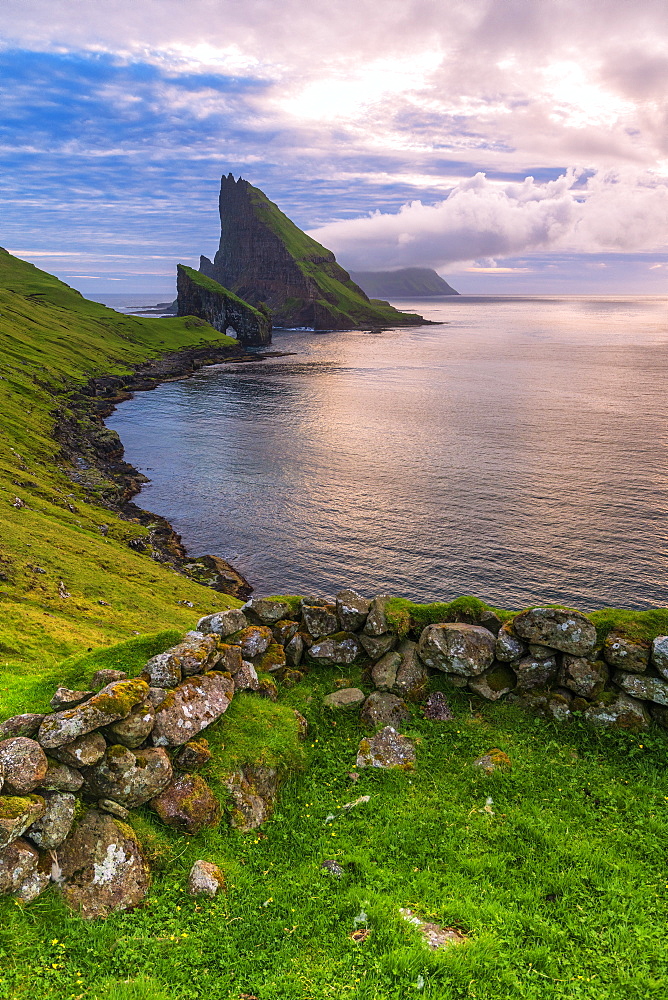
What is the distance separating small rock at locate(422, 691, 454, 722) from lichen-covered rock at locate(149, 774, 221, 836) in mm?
7594

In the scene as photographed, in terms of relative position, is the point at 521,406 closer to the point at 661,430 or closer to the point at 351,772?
the point at 661,430

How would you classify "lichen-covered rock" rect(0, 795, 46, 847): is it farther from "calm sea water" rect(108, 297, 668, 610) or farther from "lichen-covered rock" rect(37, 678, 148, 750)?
"calm sea water" rect(108, 297, 668, 610)

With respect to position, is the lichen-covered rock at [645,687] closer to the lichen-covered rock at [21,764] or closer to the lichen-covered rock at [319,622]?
the lichen-covered rock at [319,622]

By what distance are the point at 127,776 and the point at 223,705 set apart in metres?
3.43

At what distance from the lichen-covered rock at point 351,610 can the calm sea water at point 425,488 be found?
28.9m

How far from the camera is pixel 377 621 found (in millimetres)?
19812

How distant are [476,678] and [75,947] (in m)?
13.3

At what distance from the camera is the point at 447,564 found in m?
54.4

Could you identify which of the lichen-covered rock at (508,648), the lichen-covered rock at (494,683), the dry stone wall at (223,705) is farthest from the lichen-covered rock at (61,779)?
the lichen-covered rock at (508,648)

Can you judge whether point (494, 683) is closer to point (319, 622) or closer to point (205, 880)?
point (319, 622)

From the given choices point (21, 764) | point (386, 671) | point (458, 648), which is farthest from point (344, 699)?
point (21, 764)

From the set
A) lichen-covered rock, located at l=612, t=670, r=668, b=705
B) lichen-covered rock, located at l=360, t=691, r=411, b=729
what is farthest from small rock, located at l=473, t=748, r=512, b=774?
lichen-covered rock, located at l=612, t=670, r=668, b=705

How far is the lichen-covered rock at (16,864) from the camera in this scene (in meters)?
10.8

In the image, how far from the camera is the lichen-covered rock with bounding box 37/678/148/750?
1264 cm
